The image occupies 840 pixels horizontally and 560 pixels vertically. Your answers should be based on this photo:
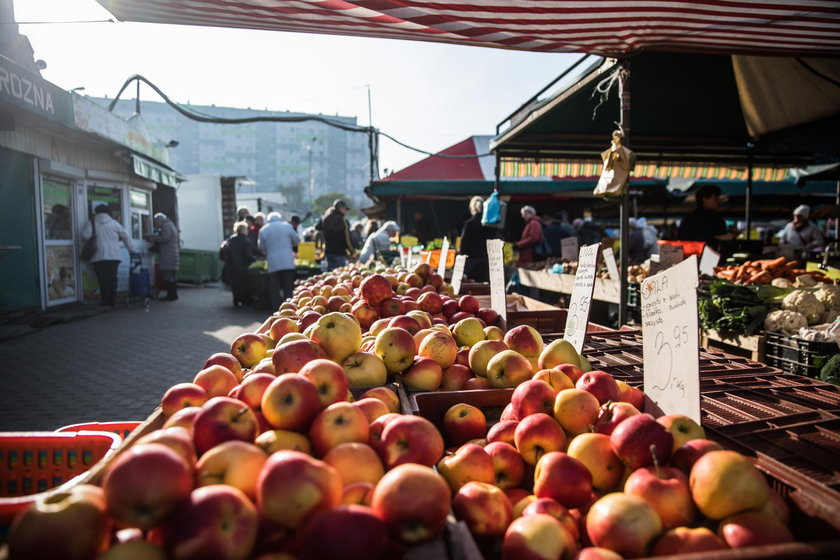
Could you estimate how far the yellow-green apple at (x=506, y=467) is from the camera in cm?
155

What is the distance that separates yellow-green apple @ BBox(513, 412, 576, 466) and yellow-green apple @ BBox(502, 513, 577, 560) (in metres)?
0.39

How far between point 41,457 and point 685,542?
2.14 m

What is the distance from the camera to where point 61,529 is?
38.2 inches

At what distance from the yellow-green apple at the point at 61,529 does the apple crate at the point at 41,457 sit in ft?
3.03

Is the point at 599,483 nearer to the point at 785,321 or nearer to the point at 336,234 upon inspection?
the point at 785,321

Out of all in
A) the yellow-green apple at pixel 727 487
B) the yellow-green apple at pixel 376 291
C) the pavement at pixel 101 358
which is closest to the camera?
the yellow-green apple at pixel 727 487

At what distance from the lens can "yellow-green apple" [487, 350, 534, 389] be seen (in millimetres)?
2107

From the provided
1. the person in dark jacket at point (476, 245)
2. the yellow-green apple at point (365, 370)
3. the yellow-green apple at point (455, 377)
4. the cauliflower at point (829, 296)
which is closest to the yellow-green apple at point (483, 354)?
the yellow-green apple at point (455, 377)

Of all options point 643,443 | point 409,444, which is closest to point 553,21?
point 643,443

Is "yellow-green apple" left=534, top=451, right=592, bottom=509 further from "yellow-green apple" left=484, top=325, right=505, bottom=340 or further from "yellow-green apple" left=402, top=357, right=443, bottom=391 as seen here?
"yellow-green apple" left=484, top=325, right=505, bottom=340

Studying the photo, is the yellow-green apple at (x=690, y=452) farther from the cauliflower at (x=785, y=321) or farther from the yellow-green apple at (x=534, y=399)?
the cauliflower at (x=785, y=321)

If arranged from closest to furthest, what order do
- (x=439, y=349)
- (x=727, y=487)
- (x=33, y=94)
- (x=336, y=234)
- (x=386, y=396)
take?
1. (x=727, y=487)
2. (x=386, y=396)
3. (x=439, y=349)
4. (x=33, y=94)
5. (x=336, y=234)

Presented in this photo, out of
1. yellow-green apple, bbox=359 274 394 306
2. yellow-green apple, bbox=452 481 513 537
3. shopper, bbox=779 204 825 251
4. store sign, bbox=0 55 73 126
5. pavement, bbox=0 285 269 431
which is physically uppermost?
store sign, bbox=0 55 73 126

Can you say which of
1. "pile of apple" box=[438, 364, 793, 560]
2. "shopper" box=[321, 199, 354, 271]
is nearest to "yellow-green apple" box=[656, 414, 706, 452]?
"pile of apple" box=[438, 364, 793, 560]
